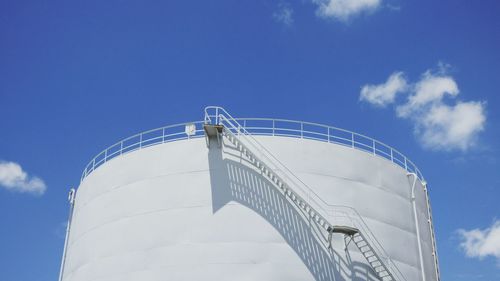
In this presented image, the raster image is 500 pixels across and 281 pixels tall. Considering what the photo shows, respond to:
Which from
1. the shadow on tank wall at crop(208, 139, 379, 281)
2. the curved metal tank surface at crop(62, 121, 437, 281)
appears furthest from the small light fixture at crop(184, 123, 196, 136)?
the shadow on tank wall at crop(208, 139, 379, 281)

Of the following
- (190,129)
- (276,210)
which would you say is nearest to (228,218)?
(276,210)

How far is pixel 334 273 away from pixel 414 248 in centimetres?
371

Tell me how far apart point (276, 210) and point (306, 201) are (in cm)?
92

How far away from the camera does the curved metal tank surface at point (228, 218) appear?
627 inches

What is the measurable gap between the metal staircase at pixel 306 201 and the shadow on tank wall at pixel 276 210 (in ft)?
0.69

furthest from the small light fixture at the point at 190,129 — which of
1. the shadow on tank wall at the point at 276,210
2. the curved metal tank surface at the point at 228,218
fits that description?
the shadow on tank wall at the point at 276,210

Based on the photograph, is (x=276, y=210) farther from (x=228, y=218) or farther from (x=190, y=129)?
(x=190, y=129)

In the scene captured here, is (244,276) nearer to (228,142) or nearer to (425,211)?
(228,142)

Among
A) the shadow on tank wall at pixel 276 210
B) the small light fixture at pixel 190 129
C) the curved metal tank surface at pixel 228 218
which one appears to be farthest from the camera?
the small light fixture at pixel 190 129

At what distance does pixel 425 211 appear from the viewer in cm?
2055

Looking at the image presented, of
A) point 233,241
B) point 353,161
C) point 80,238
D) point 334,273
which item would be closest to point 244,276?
point 233,241

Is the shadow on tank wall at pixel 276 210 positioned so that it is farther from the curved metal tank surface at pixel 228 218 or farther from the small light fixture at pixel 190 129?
the small light fixture at pixel 190 129

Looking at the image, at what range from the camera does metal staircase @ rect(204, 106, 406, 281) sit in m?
16.4

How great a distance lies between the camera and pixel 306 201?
53.9ft
